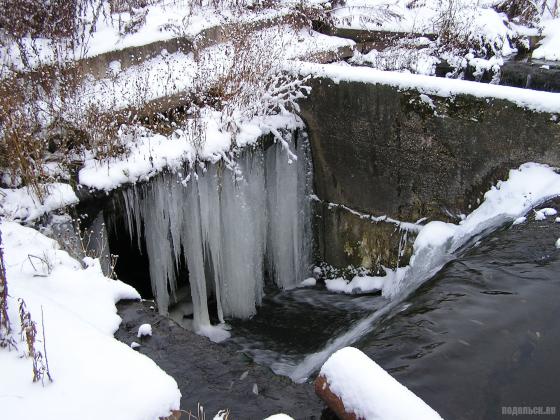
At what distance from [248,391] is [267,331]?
3263mm

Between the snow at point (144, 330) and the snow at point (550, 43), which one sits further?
the snow at point (550, 43)

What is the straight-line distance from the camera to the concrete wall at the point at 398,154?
5.83 meters

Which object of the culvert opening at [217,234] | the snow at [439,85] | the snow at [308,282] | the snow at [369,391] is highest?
the snow at [439,85]

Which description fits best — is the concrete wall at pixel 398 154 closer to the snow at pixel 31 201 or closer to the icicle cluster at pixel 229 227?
the icicle cluster at pixel 229 227

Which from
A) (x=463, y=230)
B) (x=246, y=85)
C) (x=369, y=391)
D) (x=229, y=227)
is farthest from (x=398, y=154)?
(x=369, y=391)

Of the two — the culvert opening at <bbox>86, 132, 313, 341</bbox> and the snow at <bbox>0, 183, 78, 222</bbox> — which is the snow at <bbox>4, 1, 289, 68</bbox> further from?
the culvert opening at <bbox>86, 132, 313, 341</bbox>

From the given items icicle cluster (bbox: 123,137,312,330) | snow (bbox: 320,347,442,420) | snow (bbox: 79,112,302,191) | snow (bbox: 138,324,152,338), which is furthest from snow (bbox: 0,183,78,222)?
snow (bbox: 320,347,442,420)

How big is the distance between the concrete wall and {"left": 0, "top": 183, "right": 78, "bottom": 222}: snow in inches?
133

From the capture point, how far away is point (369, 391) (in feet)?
8.34

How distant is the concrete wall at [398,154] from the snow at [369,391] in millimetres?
3976

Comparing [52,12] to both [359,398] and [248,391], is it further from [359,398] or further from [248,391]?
[359,398]

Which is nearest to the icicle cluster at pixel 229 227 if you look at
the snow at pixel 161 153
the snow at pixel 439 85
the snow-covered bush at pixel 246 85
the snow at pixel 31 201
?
the snow at pixel 161 153

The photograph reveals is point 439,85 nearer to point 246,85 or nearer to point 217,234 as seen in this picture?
point 246,85

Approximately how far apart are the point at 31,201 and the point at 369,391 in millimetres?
3549
